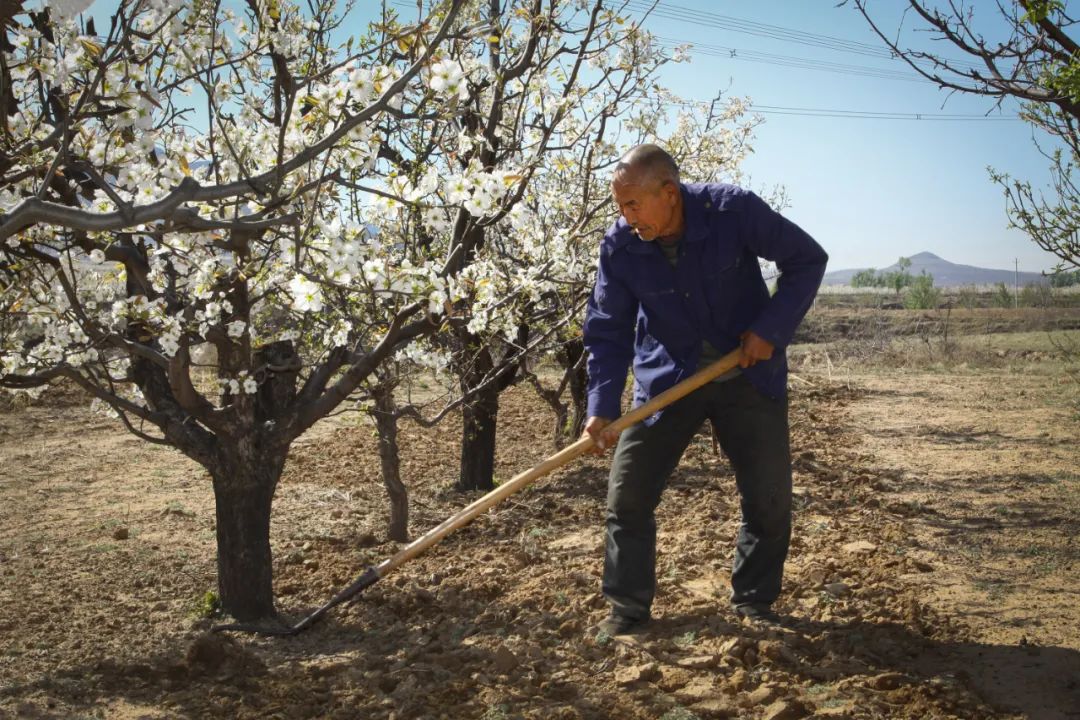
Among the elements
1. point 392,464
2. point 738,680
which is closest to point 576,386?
point 392,464

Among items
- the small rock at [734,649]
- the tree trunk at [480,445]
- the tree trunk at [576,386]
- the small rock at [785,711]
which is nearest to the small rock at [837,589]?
the small rock at [734,649]

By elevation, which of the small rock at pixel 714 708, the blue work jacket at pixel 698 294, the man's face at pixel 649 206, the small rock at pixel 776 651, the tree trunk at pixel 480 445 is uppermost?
the man's face at pixel 649 206

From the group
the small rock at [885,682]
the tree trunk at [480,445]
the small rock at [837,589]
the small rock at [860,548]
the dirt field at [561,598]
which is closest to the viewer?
the small rock at [885,682]

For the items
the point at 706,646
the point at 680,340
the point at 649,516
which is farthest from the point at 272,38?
the point at 706,646

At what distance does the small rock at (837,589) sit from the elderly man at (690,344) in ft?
1.67

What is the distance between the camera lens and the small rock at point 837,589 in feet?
14.4

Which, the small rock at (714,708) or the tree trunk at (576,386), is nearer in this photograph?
the small rock at (714,708)

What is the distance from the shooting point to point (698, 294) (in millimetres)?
3787

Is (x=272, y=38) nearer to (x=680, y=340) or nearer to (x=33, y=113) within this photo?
(x=33, y=113)

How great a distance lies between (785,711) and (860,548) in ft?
7.42

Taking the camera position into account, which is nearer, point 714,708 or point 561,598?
point 714,708

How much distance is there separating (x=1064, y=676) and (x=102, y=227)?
140 inches

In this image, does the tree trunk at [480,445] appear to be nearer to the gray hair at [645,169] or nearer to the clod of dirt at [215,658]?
the clod of dirt at [215,658]

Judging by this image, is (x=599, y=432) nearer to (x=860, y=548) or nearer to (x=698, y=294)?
(x=698, y=294)
